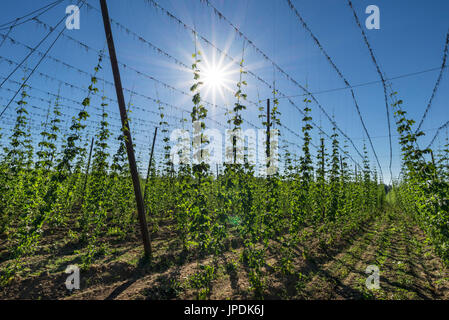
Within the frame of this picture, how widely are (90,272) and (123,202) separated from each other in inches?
161

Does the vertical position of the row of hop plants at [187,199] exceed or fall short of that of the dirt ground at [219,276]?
it exceeds it

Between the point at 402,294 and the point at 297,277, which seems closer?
the point at 402,294

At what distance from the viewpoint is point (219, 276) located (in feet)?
16.2

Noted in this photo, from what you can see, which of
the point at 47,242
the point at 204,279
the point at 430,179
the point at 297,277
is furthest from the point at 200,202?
the point at 47,242

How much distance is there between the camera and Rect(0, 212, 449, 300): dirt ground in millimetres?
4172

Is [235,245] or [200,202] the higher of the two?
[200,202]

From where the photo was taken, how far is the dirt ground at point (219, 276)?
4172 mm

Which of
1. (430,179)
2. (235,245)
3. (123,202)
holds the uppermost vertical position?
(430,179)

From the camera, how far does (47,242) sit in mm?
6879

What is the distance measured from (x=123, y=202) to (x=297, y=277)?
7.41m

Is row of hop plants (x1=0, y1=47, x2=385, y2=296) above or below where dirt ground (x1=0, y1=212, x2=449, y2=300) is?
above
